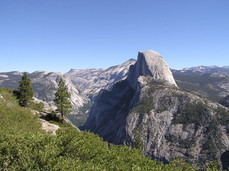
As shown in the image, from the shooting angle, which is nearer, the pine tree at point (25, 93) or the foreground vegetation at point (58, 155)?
the foreground vegetation at point (58, 155)

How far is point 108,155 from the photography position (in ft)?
118

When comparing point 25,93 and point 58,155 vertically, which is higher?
point 25,93

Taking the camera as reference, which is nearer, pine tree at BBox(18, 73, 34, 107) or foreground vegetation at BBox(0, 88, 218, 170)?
foreground vegetation at BBox(0, 88, 218, 170)

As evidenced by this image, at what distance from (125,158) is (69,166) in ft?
41.3

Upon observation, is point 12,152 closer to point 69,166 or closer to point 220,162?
point 69,166

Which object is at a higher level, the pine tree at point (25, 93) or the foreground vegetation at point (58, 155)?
the pine tree at point (25, 93)

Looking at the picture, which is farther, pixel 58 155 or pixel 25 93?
pixel 25 93

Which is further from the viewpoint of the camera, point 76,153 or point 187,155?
point 187,155

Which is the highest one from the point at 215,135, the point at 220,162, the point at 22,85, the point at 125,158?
the point at 22,85

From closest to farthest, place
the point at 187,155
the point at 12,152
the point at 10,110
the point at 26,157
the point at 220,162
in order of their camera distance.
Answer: the point at 26,157
the point at 12,152
the point at 10,110
the point at 220,162
the point at 187,155

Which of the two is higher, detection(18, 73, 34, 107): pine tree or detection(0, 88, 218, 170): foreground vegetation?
detection(18, 73, 34, 107): pine tree

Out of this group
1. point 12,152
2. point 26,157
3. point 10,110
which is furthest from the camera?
point 10,110

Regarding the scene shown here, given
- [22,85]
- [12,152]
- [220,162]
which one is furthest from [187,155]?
[12,152]

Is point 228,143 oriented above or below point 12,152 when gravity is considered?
below
